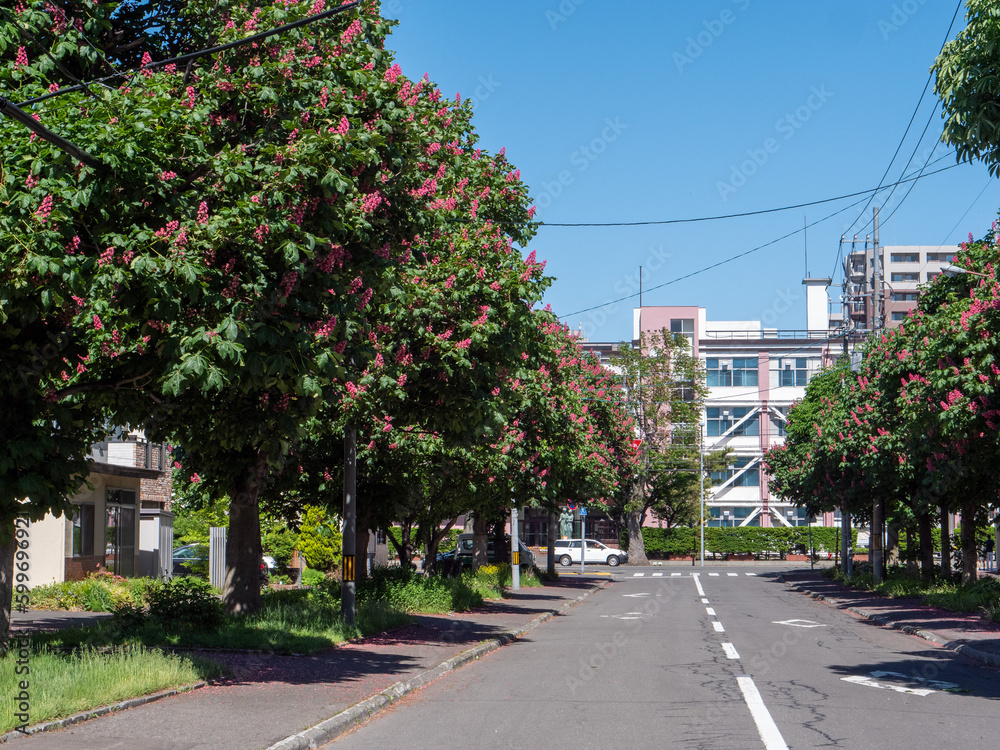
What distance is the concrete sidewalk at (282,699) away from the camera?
834 cm

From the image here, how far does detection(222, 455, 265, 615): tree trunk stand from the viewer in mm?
17203

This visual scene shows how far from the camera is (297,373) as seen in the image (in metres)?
10.6

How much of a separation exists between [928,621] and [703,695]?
13411 millimetres

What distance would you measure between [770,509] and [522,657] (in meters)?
70.2

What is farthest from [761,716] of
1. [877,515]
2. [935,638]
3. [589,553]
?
[589,553]

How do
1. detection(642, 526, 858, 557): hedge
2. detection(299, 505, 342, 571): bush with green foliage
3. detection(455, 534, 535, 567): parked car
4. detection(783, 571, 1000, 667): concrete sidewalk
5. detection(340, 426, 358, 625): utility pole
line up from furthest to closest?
1. detection(642, 526, 858, 557): hedge
2. detection(455, 534, 535, 567): parked car
3. detection(299, 505, 342, 571): bush with green foliage
4. detection(340, 426, 358, 625): utility pole
5. detection(783, 571, 1000, 667): concrete sidewalk

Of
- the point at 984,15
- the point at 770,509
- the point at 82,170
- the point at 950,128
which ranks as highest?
the point at 984,15

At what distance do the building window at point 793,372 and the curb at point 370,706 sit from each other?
230 ft

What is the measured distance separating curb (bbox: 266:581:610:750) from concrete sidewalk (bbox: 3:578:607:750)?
0.04ft

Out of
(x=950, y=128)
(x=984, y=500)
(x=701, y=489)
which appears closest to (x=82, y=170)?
(x=950, y=128)

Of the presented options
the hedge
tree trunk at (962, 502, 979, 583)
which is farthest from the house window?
the hedge

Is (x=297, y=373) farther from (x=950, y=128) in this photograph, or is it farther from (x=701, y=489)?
(x=701, y=489)

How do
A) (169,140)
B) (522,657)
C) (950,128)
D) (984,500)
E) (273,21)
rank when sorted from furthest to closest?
(984,500), (522,657), (950,128), (273,21), (169,140)

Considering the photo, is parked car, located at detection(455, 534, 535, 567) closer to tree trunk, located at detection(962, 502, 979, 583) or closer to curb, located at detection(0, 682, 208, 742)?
tree trunk, located at detection(962, 502, 979, 583)
